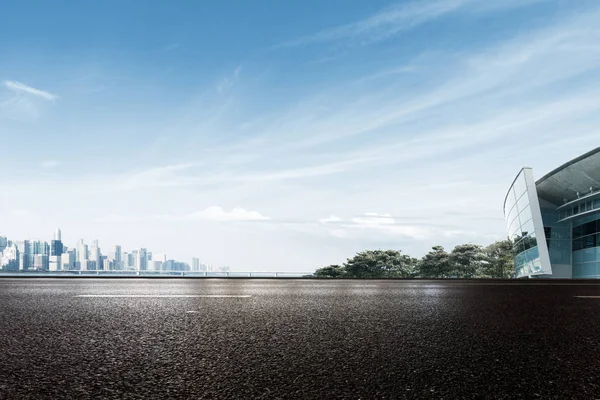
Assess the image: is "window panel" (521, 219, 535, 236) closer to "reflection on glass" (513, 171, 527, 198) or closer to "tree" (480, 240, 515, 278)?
"reflection on glass" (513, 171, 527, 198)

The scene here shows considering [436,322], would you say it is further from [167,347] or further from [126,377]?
[126,377]

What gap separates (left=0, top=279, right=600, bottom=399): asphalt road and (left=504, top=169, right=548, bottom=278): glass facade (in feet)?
139

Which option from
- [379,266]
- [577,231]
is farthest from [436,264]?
[577,231]

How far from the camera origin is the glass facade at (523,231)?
145 feet

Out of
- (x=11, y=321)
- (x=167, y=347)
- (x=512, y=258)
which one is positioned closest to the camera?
(x=167, y=347)

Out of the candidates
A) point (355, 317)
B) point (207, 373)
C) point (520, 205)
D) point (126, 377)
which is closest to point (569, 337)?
point (355, 317)

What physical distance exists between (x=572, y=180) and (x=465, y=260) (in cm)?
1400

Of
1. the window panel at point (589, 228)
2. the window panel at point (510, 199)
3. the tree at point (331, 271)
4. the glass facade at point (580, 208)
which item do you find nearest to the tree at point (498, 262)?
the window panel at point (510, 199)

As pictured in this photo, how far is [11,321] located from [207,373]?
3125 mm

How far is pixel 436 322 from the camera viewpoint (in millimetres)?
4762

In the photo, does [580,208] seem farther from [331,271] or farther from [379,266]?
[331,271]

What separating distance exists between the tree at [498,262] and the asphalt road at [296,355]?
54825mm

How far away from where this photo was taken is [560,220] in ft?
166

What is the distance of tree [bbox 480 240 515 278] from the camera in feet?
185
